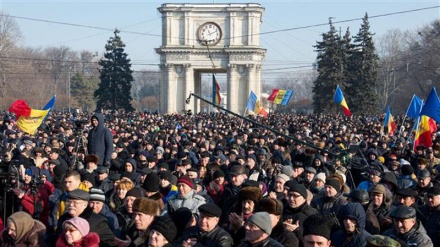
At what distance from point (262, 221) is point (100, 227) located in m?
2.09

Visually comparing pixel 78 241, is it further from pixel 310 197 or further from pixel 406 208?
pixel 310 197

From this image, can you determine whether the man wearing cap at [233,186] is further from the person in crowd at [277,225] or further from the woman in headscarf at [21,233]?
the woman in headscarf at [21,233]

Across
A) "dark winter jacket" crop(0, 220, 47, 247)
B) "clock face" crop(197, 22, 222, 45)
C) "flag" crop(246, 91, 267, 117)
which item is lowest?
"flag" crop(246, 91, 267, 117)

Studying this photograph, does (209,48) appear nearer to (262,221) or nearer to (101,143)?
(101,143)

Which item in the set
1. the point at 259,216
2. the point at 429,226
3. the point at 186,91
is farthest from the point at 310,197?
the point at 186,91

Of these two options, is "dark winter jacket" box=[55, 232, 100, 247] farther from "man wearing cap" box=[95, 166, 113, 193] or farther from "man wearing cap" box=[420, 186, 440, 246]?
"man wearing cap" box=[95, 166, 113, 193]

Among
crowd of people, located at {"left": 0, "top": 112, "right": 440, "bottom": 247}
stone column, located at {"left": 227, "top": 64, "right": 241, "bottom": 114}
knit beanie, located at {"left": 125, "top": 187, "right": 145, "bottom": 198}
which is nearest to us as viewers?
crowd of people, located at {"left": 0, "top": 112, "right": 440, "bottom": 247}

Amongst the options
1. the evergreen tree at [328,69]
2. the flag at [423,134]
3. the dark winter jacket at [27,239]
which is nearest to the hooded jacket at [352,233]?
the dark winter jacket at [27,239]

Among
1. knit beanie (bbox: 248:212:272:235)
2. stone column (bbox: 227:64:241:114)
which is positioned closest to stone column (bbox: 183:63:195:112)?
stone column (bbox: 227:64:241:114)

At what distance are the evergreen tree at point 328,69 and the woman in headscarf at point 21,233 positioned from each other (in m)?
57.2

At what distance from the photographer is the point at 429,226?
32.9 ft

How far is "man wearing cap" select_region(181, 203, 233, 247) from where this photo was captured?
8352 mm

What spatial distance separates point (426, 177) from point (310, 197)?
8.05ft

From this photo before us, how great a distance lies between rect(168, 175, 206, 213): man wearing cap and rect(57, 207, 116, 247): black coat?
1.51 metres
